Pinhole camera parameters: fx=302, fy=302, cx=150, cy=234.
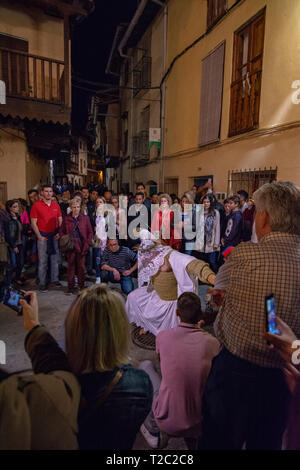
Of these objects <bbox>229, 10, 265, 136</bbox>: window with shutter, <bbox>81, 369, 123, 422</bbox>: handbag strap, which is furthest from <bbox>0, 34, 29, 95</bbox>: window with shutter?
<bbox>81, 369, 123, 422</bbox>: handbag strap

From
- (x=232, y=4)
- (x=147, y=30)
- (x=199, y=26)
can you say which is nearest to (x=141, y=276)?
(x=232, y=4)

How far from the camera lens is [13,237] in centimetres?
586

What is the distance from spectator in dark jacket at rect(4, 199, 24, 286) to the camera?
5.75 metres

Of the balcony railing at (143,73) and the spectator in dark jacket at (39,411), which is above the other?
the balcony railing at (143,73)

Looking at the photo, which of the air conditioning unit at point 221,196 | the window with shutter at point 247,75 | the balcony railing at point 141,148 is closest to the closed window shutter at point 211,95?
the window with shutter at point 247,75

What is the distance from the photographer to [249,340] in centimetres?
158

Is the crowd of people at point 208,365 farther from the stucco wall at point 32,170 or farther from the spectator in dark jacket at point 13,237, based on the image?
the stucco wall at point 32,170

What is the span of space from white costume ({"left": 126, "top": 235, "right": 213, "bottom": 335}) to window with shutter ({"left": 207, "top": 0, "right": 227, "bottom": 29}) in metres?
7.69

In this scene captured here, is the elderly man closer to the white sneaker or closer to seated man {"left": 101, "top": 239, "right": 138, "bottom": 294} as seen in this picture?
the white sneaker

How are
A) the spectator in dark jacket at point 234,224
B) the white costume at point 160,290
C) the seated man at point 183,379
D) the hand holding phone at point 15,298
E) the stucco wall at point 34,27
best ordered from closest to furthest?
the hand holding phone at point 15,298 → the seated man at point 183,379 → the white costume at point 160,290 → the spectator in dark jacket at point 234,224 → the stucco wall at point 34,27

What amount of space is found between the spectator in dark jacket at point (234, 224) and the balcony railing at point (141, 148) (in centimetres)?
963

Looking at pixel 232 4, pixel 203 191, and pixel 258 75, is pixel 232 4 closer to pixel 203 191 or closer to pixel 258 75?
pixel 258 75

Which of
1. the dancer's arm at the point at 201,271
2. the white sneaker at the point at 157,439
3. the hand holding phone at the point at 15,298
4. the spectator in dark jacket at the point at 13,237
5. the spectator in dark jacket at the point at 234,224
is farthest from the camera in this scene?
the spectator in dark jacket at the point at 234,224

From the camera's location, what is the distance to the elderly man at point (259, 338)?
1.55 meters
